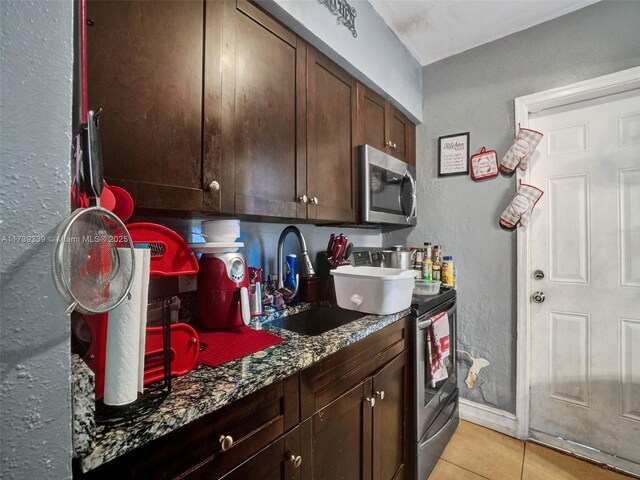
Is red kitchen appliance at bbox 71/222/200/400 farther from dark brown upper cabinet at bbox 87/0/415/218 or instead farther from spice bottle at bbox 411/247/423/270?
spice bottle at bbox 411/247/423/270

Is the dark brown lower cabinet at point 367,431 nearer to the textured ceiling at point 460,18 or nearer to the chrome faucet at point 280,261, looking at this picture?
the chrome faucet at point 280,261

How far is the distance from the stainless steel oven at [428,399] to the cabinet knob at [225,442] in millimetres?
1045

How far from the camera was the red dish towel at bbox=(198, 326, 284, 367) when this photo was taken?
2.82 ft

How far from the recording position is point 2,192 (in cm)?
37

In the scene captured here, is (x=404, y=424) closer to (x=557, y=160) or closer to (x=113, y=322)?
(x=113, y=322)

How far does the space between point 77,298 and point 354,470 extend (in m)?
Answer: 1.17

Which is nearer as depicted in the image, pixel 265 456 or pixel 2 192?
pixel 2 192

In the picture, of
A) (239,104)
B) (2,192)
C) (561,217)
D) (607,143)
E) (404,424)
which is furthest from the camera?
(561,217)

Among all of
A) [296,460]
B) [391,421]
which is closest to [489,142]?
[391,421]

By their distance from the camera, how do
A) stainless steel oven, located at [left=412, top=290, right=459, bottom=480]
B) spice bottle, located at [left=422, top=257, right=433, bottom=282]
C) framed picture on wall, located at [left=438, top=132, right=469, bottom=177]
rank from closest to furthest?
1. stainless steel oven, located at [left=412, top=290, right=459, bottom=480]
2. spice bottle, located at [left=422, top=257, right=433, bottom=282]
3. framed picture on wall, located at [left=438, top=132, right=469, bottom=177]

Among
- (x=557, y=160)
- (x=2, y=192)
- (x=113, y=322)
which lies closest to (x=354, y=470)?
(x=113, y=322)

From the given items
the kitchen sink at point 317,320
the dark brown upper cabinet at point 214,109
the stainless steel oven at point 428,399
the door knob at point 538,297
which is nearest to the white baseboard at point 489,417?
the stainless steel oven at point 428,399

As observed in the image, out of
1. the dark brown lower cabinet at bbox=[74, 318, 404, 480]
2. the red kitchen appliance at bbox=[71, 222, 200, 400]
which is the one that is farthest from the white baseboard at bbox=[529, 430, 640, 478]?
the red kitchen appliance at bbox=[71, 222, 200, 400]

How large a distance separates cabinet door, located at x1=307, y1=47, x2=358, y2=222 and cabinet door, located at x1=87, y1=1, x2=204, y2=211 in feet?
1.75
